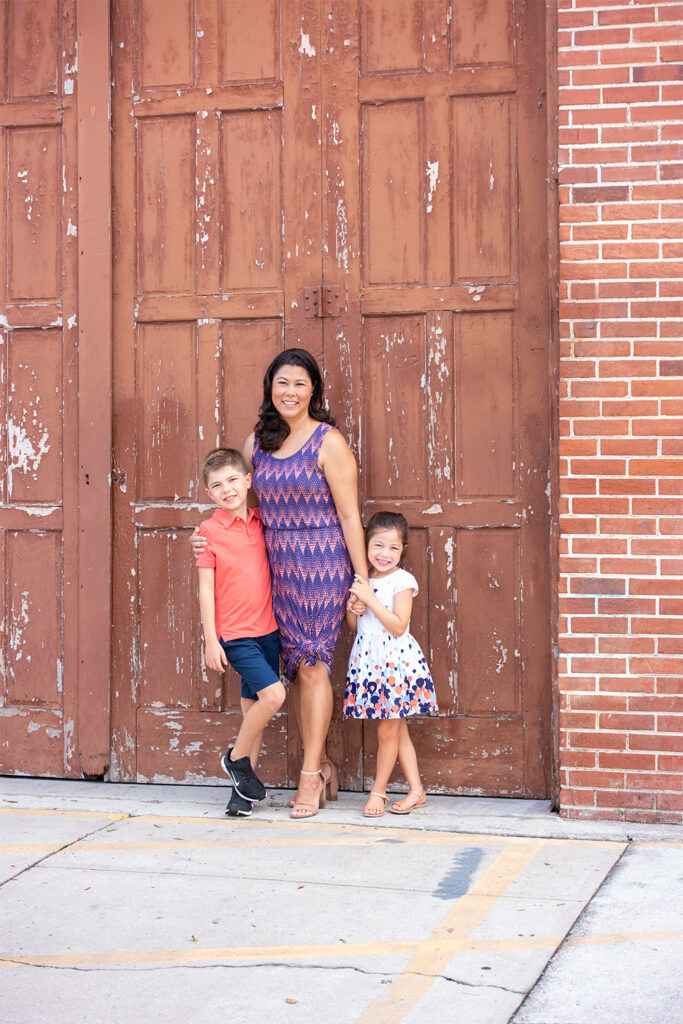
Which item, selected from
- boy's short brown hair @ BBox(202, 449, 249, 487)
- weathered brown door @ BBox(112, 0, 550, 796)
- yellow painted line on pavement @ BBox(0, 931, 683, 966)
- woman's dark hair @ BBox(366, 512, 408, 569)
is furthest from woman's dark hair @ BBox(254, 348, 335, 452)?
yellow painted line on pavement @ BBox(0, 931, 683, 966)

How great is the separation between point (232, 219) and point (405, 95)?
95cm

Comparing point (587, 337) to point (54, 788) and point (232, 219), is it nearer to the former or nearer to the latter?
point (232, 219)

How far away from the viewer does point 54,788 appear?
5.46 m

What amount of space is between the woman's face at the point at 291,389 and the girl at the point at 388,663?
582 mm

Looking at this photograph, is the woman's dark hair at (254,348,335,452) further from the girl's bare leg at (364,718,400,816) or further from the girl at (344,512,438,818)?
the girl's bare leg at (364,718,400,816)

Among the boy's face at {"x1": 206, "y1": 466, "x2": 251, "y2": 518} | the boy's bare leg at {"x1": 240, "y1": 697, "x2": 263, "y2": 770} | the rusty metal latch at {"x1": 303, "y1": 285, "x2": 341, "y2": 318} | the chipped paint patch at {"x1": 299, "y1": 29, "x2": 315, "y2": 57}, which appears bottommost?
the boy's bare leg at {"x1": 240, "y1": 697, "x2": 263, "y2": 770}

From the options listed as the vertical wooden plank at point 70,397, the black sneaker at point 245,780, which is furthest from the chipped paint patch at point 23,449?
the black sneaker at point 245,780

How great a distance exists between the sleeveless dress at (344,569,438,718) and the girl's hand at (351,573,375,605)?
8 centimetres

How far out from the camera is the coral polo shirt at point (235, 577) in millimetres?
4875

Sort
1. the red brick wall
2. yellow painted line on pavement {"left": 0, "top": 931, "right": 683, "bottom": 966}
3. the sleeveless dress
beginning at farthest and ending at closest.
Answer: the sleeveless dress
the red brick wall
yellow painted line on pavement {"left": 0, "top": 931, "right": 683, "bottom": 966}

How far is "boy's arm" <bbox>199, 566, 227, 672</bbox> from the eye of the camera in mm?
4777

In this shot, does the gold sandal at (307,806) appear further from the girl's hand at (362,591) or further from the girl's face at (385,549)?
the girl's face at (385,549)

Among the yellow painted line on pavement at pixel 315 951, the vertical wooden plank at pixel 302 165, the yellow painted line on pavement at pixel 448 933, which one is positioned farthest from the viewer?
the vertical wooden plank at pixel 302 165

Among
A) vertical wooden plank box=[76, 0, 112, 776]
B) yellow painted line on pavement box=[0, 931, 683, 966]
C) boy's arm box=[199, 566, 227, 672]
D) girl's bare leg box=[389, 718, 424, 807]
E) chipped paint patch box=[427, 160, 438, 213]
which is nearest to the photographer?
yellow painted line on pavement box=[0, 931, 683, 966]
